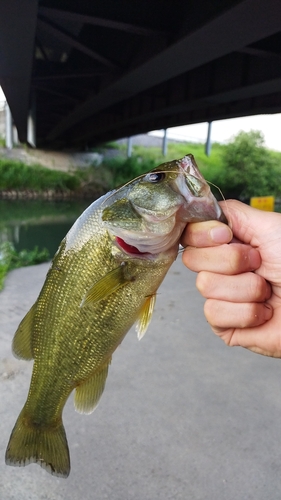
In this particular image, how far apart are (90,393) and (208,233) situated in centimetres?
111

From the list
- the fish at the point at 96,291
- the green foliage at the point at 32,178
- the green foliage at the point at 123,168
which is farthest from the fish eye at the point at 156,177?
the green foliage at the point at 123,168

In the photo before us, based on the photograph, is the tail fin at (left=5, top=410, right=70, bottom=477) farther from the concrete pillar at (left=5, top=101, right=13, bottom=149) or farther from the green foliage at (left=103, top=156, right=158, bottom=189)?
the concrete pillar at (left=5, top=101, right=13, bottom=149)

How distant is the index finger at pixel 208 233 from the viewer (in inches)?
73.1

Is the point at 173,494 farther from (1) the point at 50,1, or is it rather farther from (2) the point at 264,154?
(2) the point at 264,154

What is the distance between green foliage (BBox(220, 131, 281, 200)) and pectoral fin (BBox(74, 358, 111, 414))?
107 ft

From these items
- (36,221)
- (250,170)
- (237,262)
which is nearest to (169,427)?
(237,262)

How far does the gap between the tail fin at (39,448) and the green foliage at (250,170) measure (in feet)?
107

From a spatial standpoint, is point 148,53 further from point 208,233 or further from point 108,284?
point 108,284

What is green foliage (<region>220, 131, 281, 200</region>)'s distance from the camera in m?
33.7

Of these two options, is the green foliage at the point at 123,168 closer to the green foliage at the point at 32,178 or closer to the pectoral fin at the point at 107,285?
the green foliage at the point at 32,178

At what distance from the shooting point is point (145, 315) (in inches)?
81.2

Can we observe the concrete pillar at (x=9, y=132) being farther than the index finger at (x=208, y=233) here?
Yes

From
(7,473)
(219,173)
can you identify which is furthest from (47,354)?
(219,173)

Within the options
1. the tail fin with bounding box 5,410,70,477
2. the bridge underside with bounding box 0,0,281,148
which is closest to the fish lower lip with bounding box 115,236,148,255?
the tail fin with bounding box 5,410,70,477
